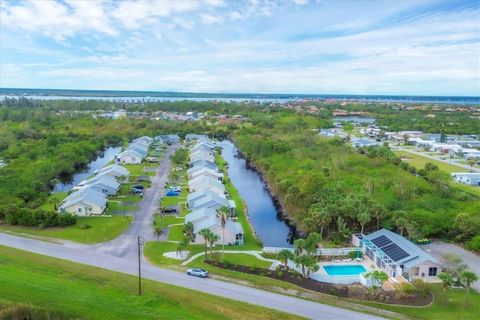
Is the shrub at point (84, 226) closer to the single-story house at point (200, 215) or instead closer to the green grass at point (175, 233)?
the green grass at point (175, 233)

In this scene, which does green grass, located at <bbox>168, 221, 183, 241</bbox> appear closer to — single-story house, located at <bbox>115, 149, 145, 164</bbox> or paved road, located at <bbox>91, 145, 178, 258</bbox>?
paved road, located at <bbox>91, 145, 178, 258</bbox>

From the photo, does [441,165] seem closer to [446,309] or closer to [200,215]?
[200,215]

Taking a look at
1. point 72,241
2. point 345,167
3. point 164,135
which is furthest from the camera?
point 164,135

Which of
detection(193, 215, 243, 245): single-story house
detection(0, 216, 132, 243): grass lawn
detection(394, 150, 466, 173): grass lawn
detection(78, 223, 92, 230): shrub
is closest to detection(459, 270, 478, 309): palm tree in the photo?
detection(193, 215, 243, 245): single-story house

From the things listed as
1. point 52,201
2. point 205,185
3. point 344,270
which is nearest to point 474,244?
point 344,270

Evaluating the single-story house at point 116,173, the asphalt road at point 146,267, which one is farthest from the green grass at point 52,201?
the asphalt road at point 146,267

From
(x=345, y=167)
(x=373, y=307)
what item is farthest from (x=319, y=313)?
(x=345, y=167)

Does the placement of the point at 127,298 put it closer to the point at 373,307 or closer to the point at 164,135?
the point at 373,307
